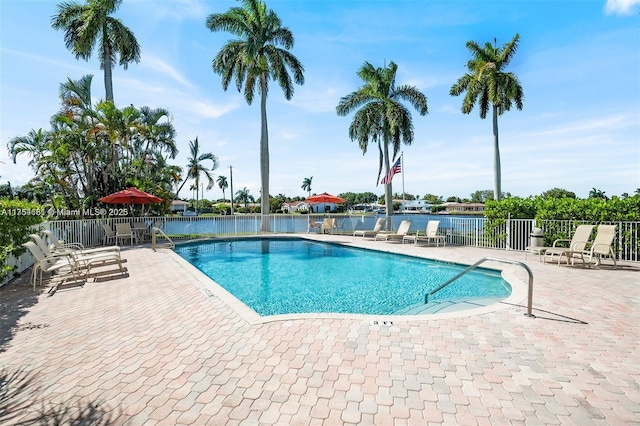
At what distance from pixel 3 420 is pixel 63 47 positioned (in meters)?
22.8

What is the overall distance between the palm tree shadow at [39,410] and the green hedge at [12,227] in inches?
175

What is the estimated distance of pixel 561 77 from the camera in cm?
1091

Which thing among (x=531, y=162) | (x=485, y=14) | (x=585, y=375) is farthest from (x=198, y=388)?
(x=531, y=162)

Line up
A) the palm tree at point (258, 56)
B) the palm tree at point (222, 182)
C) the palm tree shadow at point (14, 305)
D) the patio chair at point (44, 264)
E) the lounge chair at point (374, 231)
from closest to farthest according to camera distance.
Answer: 1. the palm tree shadow at point (14, 305)
2. the patio chair at point (44, 264)
3. the lounge chair at point (374, 231)
4. the palm tree at point (258, 56)
5. the palm tree at point (222, 182)

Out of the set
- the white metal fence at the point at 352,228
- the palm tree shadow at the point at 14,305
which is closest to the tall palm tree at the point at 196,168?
the white metal fence at the point at 352,228

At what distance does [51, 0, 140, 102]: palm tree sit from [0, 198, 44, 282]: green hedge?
41.2ft

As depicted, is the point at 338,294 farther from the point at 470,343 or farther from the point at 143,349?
the point at 143,349

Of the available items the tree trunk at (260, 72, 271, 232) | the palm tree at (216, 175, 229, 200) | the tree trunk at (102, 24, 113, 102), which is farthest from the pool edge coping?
the palm tree at (216, 175, 229, 200)

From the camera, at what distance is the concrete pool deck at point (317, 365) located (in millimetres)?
2389

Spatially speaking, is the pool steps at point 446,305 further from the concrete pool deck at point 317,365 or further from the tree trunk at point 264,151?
the tree trunk at point 264,151

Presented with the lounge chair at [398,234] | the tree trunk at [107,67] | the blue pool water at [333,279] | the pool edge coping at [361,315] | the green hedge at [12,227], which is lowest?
the blue pool water at [333,279]

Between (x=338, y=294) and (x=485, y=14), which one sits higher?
(x=485, y=14)

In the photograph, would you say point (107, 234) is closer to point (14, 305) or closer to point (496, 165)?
point (14, 305)

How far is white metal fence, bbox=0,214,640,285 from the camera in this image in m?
8.92
